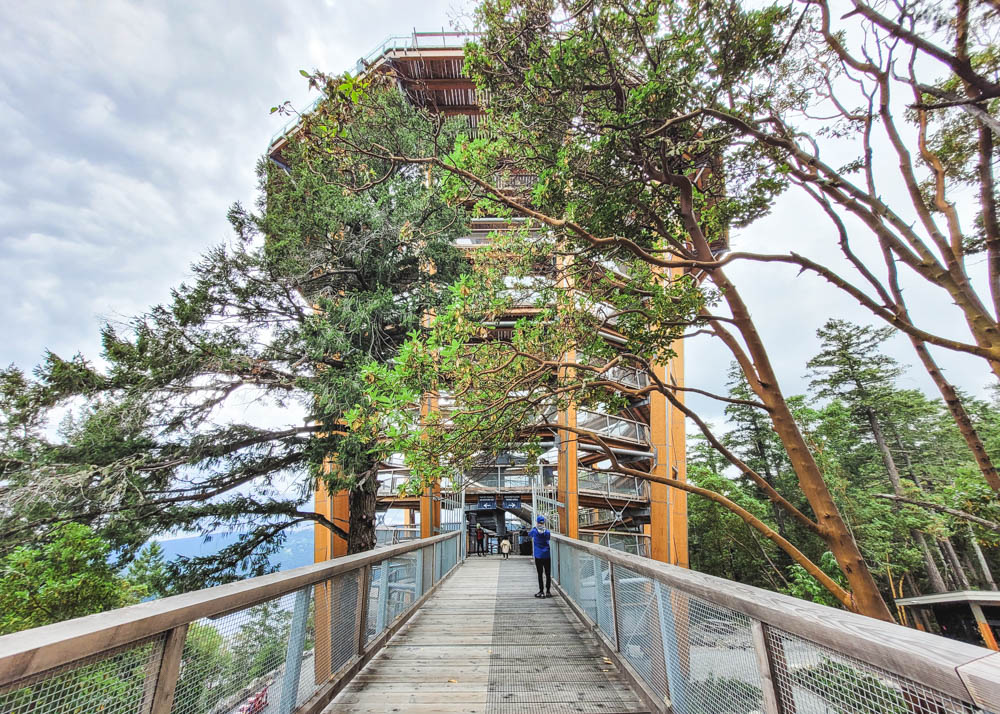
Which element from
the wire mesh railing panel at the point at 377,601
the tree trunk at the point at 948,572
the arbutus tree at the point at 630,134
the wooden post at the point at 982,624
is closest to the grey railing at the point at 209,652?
the wire mesh railing panel at the point at 377,601

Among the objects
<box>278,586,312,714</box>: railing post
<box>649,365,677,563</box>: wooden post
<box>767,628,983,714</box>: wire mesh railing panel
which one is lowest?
<box>278,586,312,714</box>: railing post

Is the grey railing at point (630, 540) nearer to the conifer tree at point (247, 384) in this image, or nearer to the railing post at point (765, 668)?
the conifer tree at point (247, 384)

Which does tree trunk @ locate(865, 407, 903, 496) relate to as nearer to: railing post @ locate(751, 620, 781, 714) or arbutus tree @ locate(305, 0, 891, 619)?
arbutus tree @ locate(305, 0, 891, 619)

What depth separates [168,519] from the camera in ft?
28.5

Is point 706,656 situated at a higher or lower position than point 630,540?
lower

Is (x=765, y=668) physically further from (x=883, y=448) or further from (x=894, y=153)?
(x=883, y=448)

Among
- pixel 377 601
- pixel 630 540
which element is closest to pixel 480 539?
pixel 630 540

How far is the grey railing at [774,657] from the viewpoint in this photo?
1081 millimetres

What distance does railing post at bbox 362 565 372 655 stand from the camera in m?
4.15

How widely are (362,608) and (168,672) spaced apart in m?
2.68

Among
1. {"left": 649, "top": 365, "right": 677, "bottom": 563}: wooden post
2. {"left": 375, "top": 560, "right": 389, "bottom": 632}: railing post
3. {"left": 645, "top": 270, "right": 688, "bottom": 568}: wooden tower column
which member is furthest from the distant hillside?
{"left": 649, "top": 365, "right": 677, "bottom": 563}: wooden post

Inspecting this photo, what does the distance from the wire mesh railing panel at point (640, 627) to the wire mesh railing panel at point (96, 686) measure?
9.29 feet

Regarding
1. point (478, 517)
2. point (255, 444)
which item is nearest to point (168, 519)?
point (255, 444)

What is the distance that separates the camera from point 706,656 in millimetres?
2471
